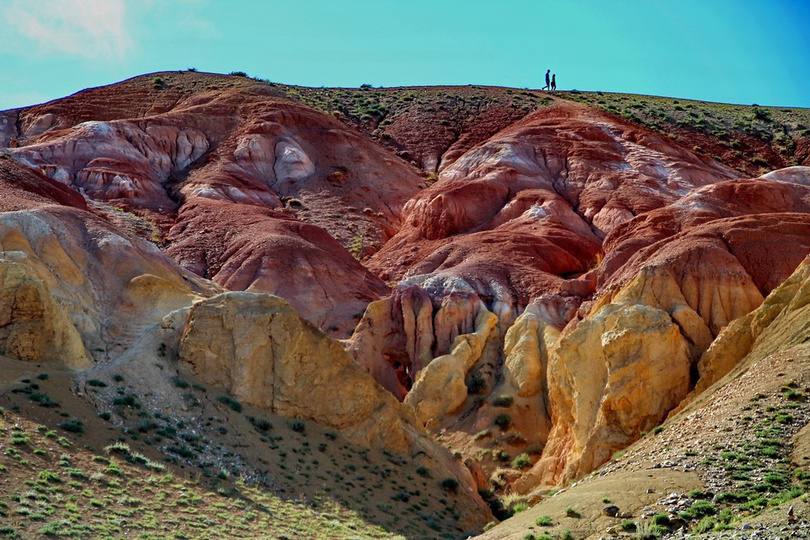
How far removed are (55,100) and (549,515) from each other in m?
76.6

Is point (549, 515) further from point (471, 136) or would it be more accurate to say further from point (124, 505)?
point (471, 136)

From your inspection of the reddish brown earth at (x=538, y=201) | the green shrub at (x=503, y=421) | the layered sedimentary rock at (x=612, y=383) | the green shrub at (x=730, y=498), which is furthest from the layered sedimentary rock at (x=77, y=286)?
the green shrub at (x=730, y=498)

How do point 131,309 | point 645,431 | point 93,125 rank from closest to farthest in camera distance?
1. point 645,431
2. point 131,309
3. point 93,125

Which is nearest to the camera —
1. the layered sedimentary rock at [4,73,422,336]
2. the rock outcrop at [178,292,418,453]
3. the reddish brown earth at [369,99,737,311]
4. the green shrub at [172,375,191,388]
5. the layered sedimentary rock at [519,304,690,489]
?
the green shrub at [172,375,191,388]

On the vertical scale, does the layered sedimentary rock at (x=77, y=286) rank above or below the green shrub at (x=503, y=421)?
above

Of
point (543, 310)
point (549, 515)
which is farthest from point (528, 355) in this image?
point (549, 515)

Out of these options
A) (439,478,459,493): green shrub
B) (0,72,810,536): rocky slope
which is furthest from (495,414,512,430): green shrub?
(439,478,459,493): green shrub

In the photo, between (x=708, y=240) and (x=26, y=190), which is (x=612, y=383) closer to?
(x=708, y=240)

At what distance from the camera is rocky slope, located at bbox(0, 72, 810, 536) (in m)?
38.1

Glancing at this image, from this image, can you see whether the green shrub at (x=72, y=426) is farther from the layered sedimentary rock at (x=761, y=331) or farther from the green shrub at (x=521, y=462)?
the layered sedimentary rock at (x=761, y=331)

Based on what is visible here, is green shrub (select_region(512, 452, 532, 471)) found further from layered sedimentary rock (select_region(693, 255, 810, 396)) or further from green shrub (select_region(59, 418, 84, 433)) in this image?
green shrub (select_region(59, 418, 84, 433))

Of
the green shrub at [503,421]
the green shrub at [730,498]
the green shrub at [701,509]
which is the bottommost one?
the green shrub at [503,421]

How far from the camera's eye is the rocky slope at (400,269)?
1499 inches

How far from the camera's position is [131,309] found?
135ft
